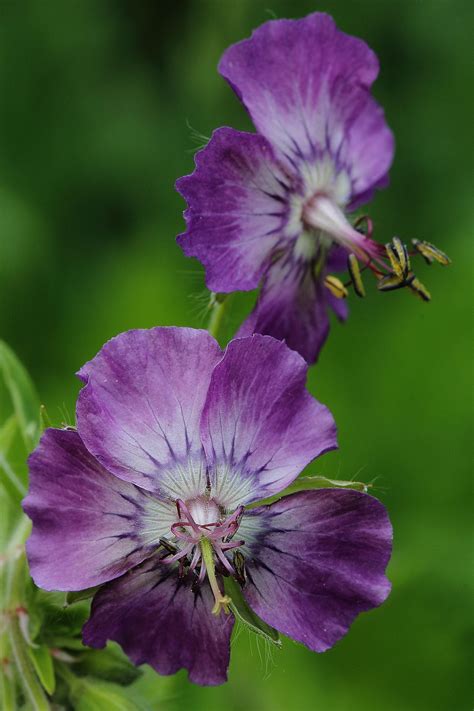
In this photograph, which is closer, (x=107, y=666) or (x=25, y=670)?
(x=25, y=670)

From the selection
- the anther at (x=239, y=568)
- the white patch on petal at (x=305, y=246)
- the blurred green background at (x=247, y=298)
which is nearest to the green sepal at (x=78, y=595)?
the anther at (x=239, y=568)

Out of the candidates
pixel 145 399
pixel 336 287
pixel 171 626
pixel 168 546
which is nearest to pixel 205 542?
pixel 168 546

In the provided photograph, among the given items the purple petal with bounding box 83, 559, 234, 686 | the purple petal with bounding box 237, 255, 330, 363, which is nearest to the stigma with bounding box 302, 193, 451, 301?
the purple petal with bounding box 237, 255, 330, 363

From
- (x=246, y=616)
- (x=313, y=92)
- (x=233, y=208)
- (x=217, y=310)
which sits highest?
(x=313, y=92)

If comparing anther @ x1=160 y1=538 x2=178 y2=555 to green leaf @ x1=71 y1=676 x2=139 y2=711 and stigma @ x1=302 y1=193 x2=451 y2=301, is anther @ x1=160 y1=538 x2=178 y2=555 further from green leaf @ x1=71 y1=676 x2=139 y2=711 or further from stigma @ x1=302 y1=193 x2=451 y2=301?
stigma @ x1=302 y1=193 x2=451 y2=301

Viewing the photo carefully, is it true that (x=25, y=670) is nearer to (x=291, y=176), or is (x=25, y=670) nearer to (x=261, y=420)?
(x=261, y=420)

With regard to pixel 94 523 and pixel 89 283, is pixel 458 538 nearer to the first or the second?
pixel 89 283
